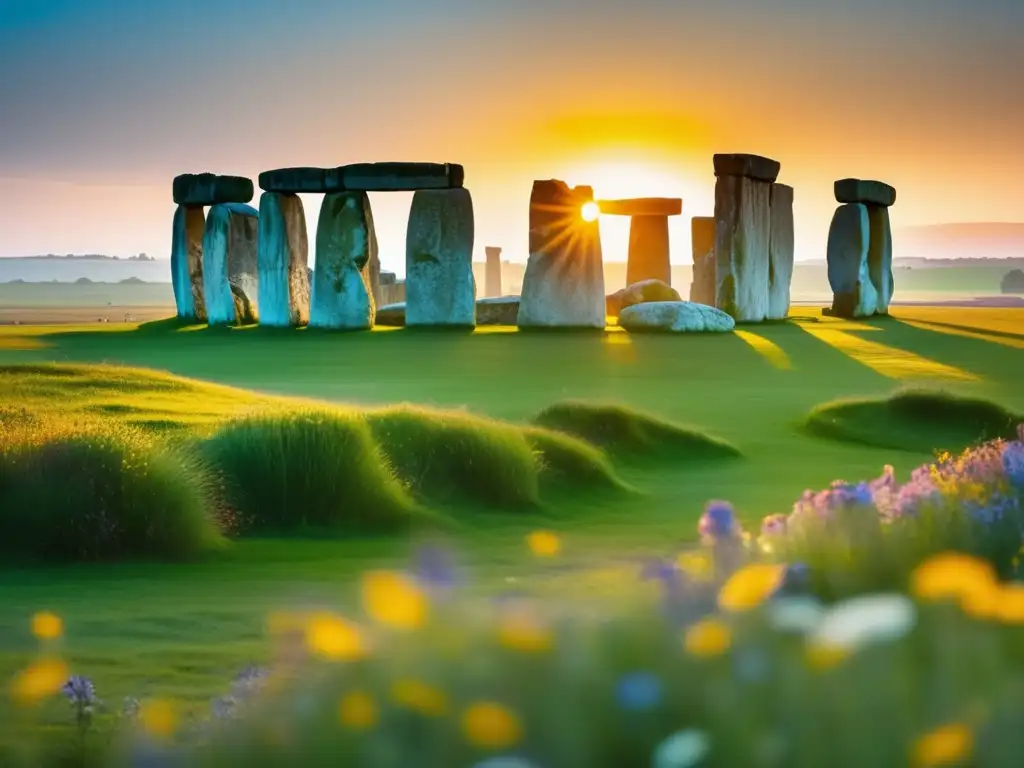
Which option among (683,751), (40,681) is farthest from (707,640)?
(40,681)

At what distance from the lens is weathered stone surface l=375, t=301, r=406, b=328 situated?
27953 millimetres

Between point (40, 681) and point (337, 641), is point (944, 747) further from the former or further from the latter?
point (40, 681)

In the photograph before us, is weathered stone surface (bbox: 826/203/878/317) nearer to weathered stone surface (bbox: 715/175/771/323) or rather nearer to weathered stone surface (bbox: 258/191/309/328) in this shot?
weathered stone surface (bbox: 715/175/771/323)

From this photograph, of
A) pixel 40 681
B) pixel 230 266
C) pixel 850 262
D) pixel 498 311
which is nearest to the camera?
pixel 40 681

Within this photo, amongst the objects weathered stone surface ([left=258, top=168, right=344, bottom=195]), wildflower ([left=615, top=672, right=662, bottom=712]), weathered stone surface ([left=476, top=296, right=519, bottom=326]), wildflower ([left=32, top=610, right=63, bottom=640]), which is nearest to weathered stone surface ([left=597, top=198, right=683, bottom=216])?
weathered stone surface ([left=476, top=296, right=519, bottom=326])

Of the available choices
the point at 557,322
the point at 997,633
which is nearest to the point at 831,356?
the point at 557,322

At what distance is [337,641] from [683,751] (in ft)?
2.82

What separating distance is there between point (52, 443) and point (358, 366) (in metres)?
11.1

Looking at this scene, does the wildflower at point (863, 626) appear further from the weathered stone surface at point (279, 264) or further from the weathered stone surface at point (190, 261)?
the weathered stone surface at point (190, 261)

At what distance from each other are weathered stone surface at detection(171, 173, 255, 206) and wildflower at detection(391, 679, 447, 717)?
87.4 feet

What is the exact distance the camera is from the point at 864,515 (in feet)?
15.6

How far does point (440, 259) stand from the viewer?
2544 cm

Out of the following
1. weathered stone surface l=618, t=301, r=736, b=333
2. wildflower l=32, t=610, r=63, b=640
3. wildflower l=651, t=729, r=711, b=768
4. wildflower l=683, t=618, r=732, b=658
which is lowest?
wildflower l=32, t=610, r=63, b=640

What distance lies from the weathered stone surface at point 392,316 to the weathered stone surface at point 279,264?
76.3 inches
